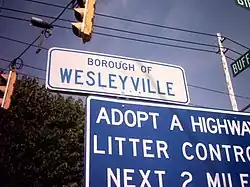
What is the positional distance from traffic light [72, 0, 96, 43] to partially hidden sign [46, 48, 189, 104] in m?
0.91

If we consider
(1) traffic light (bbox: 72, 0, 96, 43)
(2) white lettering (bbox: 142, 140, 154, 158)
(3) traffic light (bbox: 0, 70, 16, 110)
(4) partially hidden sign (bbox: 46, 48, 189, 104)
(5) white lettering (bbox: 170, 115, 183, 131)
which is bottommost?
(2) white lettering (bbox: 142, 140, 154, 158)

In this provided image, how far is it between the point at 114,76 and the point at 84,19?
1466 mm

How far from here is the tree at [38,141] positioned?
12969 millimetres

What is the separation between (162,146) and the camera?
1.62 meters

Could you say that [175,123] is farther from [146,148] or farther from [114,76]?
[114,76]

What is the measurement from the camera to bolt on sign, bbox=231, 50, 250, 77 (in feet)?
25.7

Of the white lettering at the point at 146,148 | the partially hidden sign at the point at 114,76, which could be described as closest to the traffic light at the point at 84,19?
the partially hidden sign at the point at 114,76

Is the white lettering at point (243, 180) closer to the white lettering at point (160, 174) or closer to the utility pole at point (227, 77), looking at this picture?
the white lettering at point (160, 174)

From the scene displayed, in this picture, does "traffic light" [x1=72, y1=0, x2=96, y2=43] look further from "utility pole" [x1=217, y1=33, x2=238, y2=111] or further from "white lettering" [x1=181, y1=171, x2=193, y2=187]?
"utility pole" [x1=217, y1=33, x2=238, y2=111]

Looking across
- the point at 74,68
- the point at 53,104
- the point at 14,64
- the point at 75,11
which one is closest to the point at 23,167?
the point at 53,104

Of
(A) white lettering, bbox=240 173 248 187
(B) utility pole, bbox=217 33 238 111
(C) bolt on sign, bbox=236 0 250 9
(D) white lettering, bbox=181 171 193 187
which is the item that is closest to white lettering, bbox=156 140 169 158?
(D) white lettering, bbox=181 171 193 187

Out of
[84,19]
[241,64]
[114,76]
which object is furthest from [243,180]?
[241,64]

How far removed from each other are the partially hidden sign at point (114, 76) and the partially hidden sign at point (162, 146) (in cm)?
31

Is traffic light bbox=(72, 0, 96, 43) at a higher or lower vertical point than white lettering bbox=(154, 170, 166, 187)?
higher
